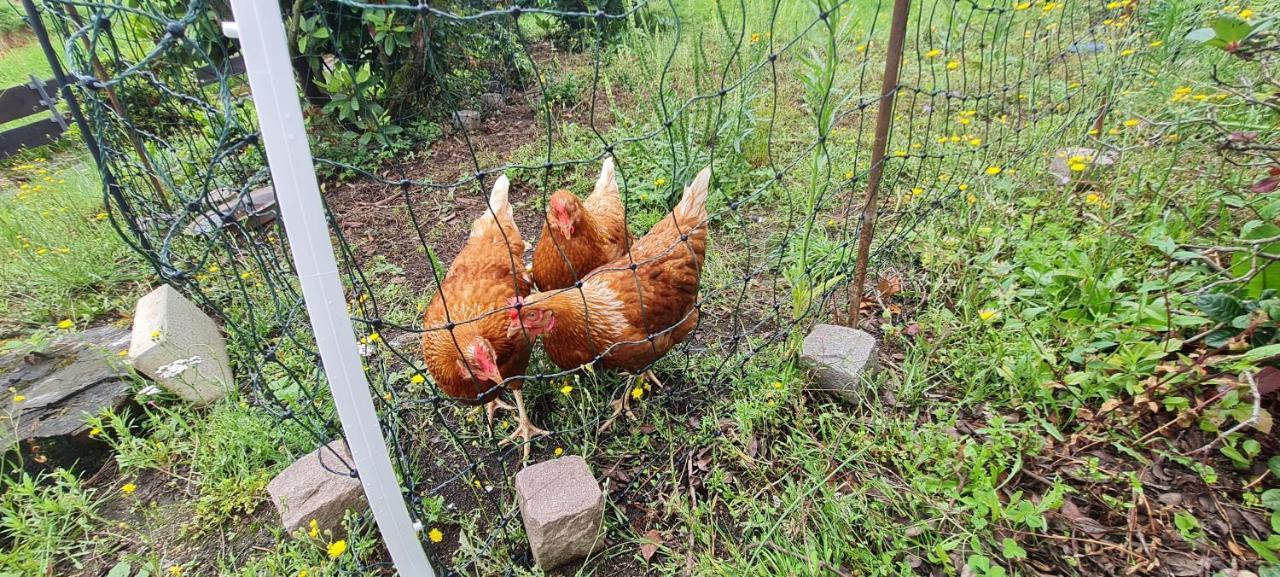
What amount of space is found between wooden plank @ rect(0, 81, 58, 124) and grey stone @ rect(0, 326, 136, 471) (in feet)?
16.6

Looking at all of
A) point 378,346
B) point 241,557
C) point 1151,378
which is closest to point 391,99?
point 378,346

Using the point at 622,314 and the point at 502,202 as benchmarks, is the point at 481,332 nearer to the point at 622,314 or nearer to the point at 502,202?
the point at 622,314

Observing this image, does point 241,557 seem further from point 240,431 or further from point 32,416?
point 32,416

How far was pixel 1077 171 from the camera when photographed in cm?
280

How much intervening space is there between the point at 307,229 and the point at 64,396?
2412mm

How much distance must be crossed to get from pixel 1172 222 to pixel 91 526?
4740mm

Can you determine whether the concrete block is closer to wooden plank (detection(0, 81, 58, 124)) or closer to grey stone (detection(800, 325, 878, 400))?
grey stone (detection(800, 325, 878, 400))

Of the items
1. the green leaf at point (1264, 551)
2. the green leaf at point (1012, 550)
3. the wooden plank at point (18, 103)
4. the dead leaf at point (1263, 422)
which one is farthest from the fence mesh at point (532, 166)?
the wooden plank at point (18, 103)

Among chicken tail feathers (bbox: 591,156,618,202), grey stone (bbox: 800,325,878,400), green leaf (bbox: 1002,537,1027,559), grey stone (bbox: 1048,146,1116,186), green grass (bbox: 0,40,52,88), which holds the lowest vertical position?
green leaf (bbox: 1002,537,1027,559)

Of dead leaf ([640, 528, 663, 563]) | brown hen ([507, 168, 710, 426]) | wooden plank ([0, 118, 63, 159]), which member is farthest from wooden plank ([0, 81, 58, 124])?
dead leaf ([640, 528, 663, 563])

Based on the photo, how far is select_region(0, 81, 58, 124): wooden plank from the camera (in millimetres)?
5734

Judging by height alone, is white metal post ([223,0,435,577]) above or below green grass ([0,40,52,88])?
above

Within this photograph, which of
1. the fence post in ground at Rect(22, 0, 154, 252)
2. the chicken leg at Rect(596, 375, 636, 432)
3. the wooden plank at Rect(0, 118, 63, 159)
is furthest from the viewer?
the wooden plank at Rect(0, 118, 63, 159)

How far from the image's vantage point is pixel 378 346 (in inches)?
109
